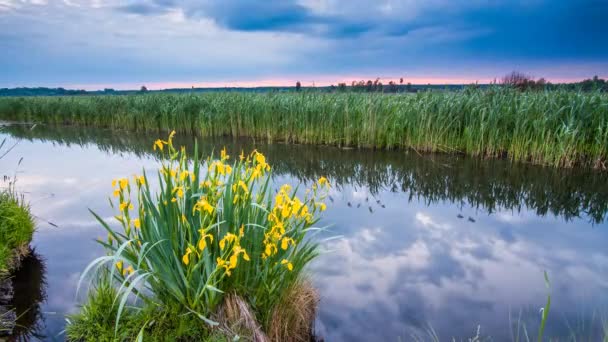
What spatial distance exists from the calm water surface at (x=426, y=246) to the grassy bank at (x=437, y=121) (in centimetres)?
77

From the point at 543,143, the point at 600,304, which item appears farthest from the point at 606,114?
the point at 600,304

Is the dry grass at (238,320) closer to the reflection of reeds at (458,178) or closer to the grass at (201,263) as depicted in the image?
the grass at (201,263)

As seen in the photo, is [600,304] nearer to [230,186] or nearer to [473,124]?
[230,186]

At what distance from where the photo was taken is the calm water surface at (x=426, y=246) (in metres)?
3.53

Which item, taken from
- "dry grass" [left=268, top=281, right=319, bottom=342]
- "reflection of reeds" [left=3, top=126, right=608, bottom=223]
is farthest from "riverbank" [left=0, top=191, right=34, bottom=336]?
"reflection of reeds" [left=3, top=126, right=608, bottom=223]

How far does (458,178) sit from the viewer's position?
8.24 metres

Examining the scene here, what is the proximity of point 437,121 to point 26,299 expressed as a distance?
386 inches

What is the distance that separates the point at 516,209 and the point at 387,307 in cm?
Answer: 412

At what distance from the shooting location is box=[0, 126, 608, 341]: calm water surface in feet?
11.6

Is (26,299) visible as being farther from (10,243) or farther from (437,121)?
(437,121)

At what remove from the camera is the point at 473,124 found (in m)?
10.1

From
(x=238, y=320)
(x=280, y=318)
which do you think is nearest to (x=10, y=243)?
(x=238, y=320)

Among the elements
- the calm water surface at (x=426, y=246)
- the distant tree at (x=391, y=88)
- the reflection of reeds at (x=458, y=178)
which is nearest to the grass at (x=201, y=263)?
the calm water surface at (x=426, y=246)

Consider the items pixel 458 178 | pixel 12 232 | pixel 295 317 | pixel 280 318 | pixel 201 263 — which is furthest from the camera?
pixel 458 178
